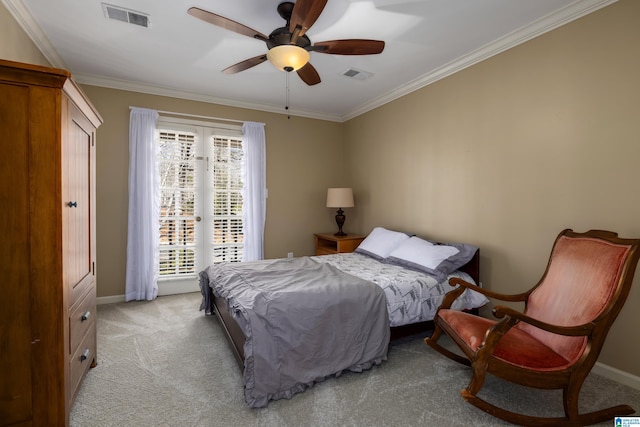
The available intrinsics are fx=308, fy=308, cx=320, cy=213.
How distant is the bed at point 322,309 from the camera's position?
196 cm

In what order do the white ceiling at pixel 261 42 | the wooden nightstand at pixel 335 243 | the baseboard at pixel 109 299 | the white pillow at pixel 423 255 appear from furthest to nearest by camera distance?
the wooden nightstand at pixel 335 243 < the baseboard at pixel 109 299 < the white pillow at pixel 423 255 < the white ceiling at pixel 261 42

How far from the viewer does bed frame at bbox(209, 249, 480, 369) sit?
2227mm

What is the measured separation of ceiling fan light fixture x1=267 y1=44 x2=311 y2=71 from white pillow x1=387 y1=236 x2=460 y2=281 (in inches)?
80.3

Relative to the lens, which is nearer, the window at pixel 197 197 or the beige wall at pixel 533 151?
the beige wall at pixel 533 151

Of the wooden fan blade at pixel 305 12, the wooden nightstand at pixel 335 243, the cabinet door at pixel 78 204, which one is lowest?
the wooden nightstand at pixel 335 243

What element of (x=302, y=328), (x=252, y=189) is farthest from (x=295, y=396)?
(x=252, y=189)

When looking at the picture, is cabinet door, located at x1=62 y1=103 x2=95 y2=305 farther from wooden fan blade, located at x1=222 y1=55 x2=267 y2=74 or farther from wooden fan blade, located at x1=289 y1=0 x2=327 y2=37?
wooden fan blade, located at x1=289 y1=0 x2=327 y2=37

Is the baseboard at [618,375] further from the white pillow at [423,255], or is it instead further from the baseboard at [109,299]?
the baseboard at [109,299]

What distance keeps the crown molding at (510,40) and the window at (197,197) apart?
8.13 feet

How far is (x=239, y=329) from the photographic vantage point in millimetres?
2188

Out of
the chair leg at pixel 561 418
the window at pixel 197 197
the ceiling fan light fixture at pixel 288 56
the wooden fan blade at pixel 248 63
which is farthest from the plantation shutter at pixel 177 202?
the chair leg at pixel 561 418

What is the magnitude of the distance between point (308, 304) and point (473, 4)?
252 cm

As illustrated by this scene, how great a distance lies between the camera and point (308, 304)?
2137 mm

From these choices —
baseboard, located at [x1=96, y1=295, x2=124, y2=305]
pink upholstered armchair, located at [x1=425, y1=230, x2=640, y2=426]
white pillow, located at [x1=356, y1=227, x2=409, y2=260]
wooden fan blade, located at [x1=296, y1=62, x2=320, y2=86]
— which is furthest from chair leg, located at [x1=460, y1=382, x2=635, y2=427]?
baseboard, located at [x1=96, y1=295, x2=124, y2=305]
